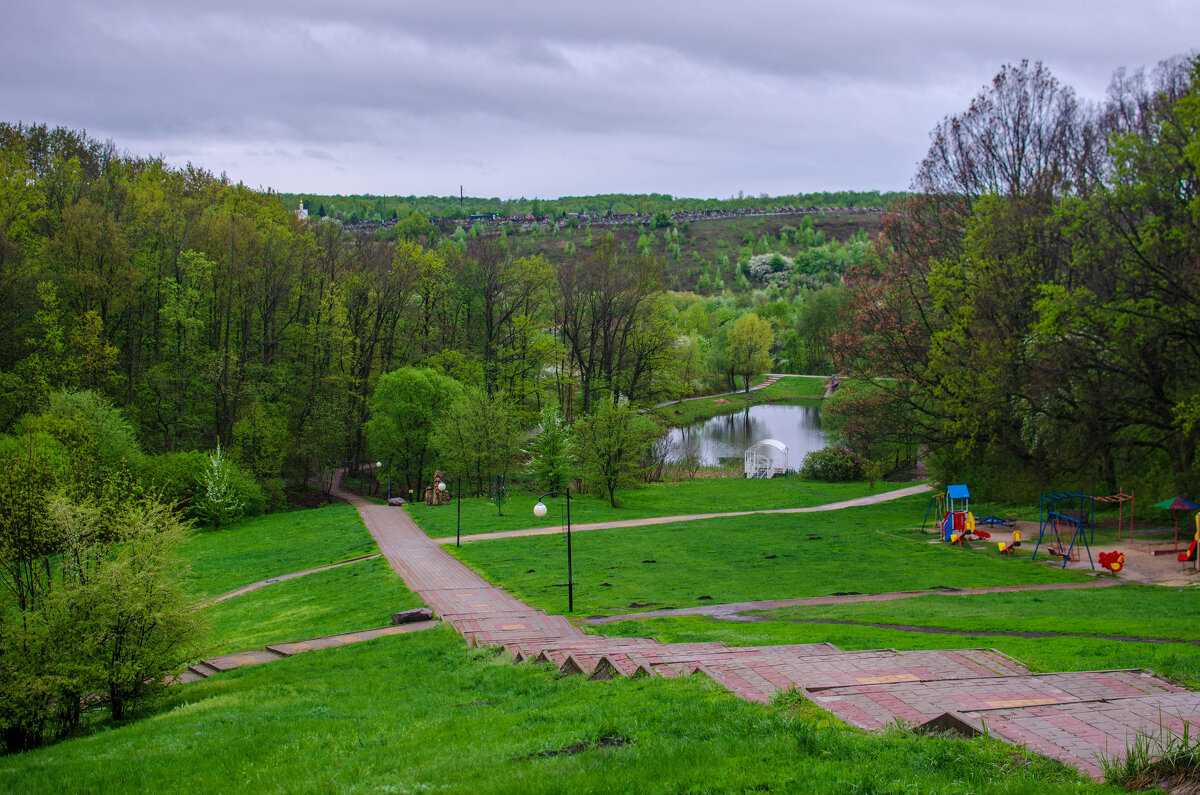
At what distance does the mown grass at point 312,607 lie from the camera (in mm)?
20047

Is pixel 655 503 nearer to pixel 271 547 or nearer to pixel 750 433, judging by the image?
pixel 271 547

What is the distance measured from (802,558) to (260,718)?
1873cm

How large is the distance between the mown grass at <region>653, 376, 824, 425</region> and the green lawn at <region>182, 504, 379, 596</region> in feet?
127

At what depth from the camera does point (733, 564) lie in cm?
2595

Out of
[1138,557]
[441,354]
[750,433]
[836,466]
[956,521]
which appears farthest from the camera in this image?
[750,433]

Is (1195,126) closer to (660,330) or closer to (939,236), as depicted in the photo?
(939,236)

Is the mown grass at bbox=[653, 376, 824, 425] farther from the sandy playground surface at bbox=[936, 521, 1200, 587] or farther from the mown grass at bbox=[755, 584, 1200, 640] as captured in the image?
the mown grass at bbox=[755, 584, 1200, 640]

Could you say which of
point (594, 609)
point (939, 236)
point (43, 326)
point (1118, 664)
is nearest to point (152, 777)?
point (594, 609)

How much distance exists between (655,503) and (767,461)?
1603cm

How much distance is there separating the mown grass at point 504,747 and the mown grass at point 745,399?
5970 cm

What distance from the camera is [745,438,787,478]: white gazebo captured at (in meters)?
54.1

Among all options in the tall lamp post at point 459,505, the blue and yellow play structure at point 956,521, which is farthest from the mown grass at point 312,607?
the blue and yellow play structure at point 956,521

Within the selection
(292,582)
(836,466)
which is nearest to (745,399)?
(836,466)

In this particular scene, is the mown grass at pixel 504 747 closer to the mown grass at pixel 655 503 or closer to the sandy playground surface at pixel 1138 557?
the sandy playground surface at pixel 1138 557
